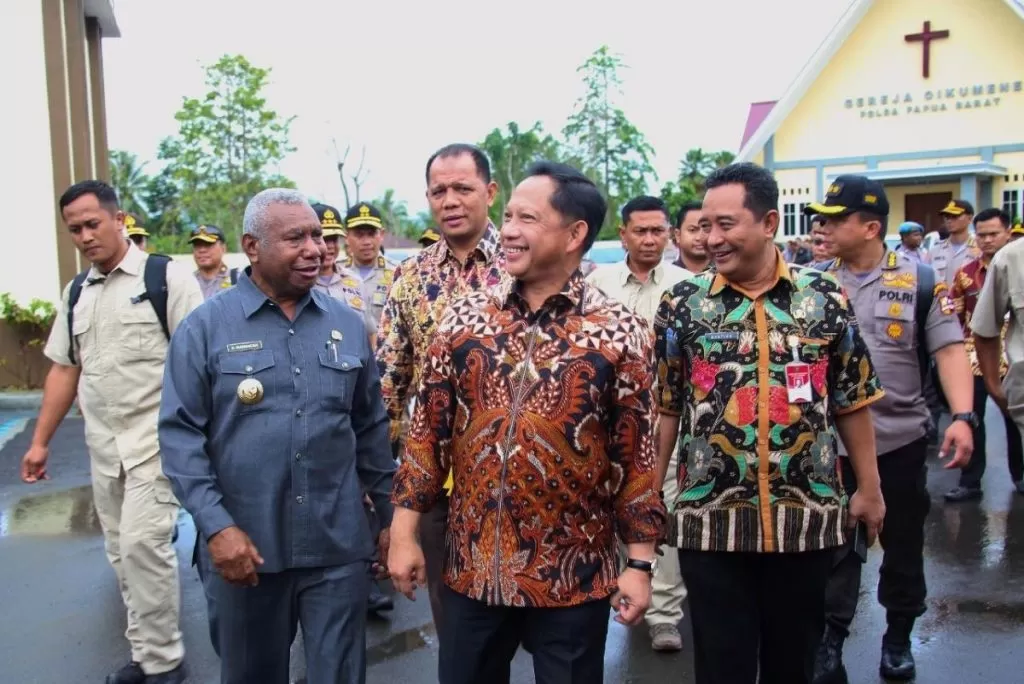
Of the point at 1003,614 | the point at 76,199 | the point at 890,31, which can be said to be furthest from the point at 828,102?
the point at 76,199

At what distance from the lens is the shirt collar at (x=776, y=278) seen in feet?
10.7

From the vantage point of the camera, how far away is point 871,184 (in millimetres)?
4164

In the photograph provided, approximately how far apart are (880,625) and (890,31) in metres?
23.7

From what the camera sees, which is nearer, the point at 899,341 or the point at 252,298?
the point at 252,298

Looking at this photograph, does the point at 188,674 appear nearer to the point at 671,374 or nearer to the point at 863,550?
the point at 671,374

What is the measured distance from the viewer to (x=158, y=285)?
15.1ft

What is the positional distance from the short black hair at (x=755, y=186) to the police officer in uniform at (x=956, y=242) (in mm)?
8542

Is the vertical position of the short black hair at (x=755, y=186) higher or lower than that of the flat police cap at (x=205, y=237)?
lower

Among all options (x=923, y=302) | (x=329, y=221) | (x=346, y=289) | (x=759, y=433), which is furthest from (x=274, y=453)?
(x=329, y=221)

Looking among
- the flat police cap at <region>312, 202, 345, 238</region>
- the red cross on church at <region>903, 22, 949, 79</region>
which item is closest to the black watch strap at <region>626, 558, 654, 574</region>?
the flat police cap at <region>312, 202, 345, 238</region>

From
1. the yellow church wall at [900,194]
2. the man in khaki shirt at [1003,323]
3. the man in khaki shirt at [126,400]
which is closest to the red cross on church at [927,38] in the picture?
the yellow church wall at [900,194]

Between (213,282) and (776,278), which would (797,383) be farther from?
(213,282)

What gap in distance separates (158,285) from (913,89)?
24.5m

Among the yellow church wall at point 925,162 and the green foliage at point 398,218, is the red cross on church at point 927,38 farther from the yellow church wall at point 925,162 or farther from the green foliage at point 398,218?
the green foliage at point 398,218
